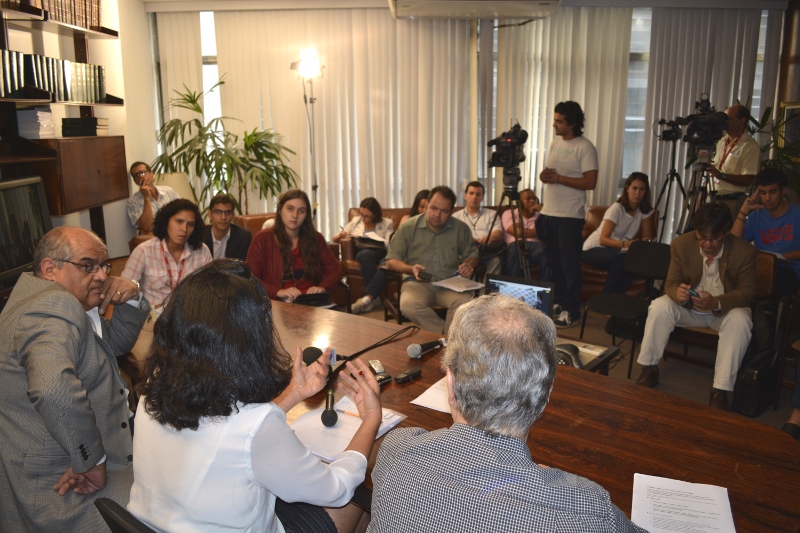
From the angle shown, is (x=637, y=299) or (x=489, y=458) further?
(x=637, y=299)

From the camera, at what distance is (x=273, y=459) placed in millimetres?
1279

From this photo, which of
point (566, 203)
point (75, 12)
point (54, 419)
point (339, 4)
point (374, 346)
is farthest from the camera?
point (339, 4)

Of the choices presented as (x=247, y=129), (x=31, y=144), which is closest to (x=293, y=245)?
(x=31, y=144)

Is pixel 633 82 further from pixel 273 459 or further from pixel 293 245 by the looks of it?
pixel 273 459

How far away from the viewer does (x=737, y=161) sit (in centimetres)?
506

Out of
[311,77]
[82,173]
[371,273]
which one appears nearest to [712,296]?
[371,273]

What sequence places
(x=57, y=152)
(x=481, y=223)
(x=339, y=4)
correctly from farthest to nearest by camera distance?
(x=339, y=4) < (x=481, y=223) < (x=57, y=152)

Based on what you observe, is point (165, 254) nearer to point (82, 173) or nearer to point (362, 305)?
point (82, 173)

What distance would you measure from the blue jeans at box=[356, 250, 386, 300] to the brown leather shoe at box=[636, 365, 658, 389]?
7.42ft

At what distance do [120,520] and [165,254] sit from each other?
8.14 ft

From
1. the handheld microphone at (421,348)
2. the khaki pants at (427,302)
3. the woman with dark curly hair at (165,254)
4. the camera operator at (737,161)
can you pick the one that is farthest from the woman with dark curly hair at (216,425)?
the camera operator at (737,161)

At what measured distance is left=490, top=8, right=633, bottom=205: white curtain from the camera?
21.5 feet

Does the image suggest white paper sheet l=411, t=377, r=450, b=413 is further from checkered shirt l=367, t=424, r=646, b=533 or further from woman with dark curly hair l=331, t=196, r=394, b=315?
woman with dark curly hair l=331, t=196, r=394, b=315

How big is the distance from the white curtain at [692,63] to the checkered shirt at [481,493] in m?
6.08
